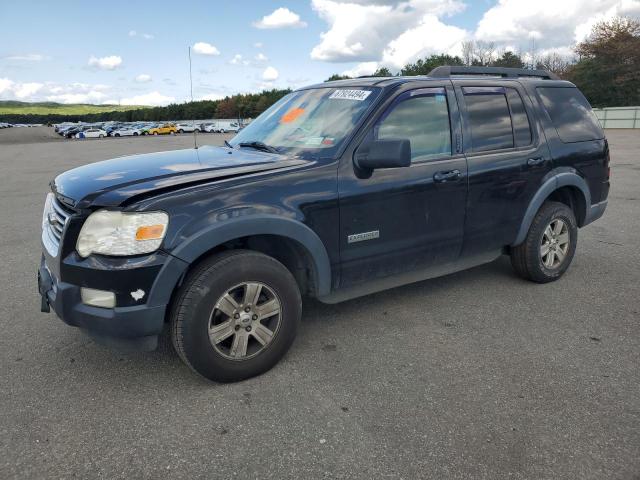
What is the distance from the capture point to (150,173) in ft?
10.7

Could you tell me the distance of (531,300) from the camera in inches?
175

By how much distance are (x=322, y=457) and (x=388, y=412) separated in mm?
512

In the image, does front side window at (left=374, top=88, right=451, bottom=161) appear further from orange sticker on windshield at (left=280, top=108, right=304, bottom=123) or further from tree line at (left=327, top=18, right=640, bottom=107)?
tree line at (left=327, top=18, right=640, bottom=107)

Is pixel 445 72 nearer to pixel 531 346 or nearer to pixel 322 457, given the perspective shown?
pixel 531 346

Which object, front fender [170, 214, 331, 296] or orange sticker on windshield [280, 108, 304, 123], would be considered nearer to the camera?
front fender [170, 214, 331, 296]

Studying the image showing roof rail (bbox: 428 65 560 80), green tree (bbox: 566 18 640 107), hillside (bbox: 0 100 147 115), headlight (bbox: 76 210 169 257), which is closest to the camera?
headlight (bbox: 76 210 169 257)

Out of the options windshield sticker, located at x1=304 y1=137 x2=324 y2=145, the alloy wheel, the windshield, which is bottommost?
the alloy wheel

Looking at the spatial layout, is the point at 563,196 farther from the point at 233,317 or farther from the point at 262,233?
the point at 233,317

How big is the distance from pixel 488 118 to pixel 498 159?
34cm

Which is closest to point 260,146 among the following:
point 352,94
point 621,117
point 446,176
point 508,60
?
point 352,94

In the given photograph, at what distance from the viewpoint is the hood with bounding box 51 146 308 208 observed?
→ 9.57 ft

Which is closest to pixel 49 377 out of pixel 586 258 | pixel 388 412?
pixel 388 412

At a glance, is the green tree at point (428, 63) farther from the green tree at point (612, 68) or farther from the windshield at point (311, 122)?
the windshield at point (311, 122)

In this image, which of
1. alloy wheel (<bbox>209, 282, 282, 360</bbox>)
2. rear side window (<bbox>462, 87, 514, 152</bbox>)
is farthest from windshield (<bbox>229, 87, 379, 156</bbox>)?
alloy wheel (<bbox>209, 282, 282, 360</bbox>)
